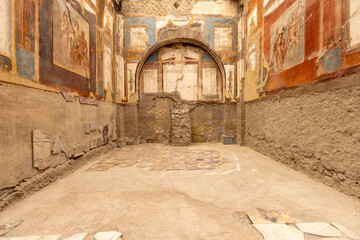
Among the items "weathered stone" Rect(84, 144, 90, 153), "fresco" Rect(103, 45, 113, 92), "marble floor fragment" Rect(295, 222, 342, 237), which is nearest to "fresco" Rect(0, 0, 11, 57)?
"weathered stone" Rect(84, 144, 90, 153)

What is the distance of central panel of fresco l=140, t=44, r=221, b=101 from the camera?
24.5 ft

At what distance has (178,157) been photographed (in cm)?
477

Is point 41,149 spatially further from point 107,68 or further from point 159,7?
point 159,7

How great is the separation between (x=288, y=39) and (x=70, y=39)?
15.7 ft

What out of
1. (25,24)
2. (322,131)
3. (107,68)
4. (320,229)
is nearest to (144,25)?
(107,68)

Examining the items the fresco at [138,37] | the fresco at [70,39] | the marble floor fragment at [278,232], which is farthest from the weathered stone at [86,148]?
the fresco at [138,37]

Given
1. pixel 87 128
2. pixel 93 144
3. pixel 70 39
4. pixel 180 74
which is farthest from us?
pixel 180 74

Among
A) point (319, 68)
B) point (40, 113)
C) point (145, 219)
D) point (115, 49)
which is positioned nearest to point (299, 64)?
point (319, 68)

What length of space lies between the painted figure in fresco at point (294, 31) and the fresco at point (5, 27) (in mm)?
4857

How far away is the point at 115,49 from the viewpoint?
6.43 m

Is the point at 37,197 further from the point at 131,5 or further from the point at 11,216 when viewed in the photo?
the point at 131,5

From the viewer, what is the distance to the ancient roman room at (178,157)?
190 cm

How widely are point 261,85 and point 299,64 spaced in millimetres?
1648

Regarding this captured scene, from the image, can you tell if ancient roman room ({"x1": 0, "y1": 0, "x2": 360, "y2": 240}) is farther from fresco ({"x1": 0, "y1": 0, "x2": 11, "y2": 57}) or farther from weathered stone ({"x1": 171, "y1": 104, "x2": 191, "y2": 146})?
weathered stone ({"x1": 171, "y1": 104, "x2": 191, "y2": 146})
